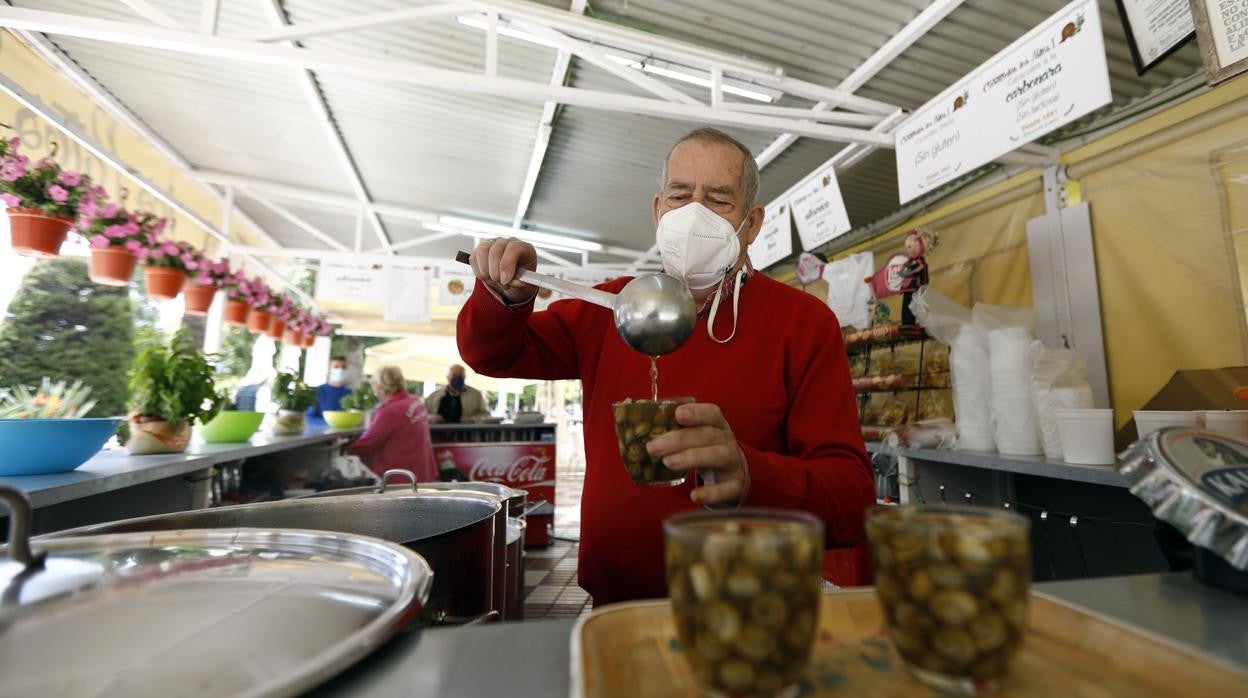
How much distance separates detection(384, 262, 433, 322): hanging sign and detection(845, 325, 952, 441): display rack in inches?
196

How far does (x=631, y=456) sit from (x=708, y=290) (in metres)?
0.70

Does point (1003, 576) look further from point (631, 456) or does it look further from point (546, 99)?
point (546, 99)

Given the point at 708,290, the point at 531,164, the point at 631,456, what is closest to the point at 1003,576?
the point at 631,456

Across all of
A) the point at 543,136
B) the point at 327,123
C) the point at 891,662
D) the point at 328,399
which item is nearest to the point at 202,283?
the point at 327,123

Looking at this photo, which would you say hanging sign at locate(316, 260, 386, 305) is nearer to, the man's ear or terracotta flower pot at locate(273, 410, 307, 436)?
terracotta flower pot at locate(273, 410, 307, 436)

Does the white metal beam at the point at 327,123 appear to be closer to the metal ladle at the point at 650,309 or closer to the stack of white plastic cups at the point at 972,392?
the metal ladle at the point at 650,309

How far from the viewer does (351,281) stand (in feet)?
22.4

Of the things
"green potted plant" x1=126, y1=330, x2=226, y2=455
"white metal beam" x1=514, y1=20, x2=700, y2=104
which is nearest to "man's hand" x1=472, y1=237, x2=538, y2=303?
"green potted plant" x1=126, y1=330, x2=226, y2=455

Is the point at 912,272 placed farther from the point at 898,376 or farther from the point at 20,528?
the point at 20,528

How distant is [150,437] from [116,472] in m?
0.78

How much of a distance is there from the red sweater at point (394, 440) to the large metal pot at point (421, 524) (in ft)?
11.4

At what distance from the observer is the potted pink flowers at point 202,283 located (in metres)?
3.98

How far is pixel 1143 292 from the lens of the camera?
3139mm

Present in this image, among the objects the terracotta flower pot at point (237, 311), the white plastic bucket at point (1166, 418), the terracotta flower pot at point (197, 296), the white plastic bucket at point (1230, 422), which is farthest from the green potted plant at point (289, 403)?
the white plastic bucket at point (1230, 422)
